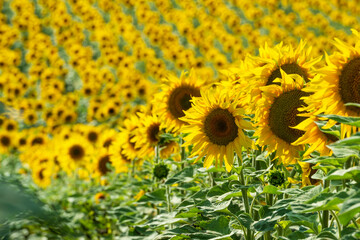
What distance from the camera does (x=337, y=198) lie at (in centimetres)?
119


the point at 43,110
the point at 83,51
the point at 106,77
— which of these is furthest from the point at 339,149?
the point at 83,51

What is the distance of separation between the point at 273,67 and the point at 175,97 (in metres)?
0.92

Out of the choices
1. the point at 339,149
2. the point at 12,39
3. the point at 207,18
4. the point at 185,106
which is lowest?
the point at 339,149

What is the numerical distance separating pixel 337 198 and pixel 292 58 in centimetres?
104

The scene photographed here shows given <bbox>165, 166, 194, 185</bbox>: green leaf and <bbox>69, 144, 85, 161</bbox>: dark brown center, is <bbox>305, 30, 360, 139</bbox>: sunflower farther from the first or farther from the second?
<bbox>69, 144, 85, 161</bbox>: dark brown center

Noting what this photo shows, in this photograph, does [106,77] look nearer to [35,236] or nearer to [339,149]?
[35,236]

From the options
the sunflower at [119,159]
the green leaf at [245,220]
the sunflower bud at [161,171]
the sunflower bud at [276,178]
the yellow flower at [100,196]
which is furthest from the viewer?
the yellow flower at [100,196]

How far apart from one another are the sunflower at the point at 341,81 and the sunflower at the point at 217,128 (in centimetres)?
51

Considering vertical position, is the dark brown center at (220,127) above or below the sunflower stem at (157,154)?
below

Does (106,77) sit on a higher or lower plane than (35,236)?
higher

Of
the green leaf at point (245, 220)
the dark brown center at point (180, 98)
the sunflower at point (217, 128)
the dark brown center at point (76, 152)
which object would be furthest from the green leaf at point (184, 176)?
the dark brown center at point (76, 152)

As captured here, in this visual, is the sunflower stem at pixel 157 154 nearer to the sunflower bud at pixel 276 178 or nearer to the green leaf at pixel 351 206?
the sunflower bud at pixel 276 178

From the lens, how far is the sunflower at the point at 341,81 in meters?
1.53

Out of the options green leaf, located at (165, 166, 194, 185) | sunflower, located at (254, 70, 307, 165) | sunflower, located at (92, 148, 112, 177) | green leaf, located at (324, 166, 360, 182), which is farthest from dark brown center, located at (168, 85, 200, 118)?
sunflower, located at (92, 148, 112, 177)
